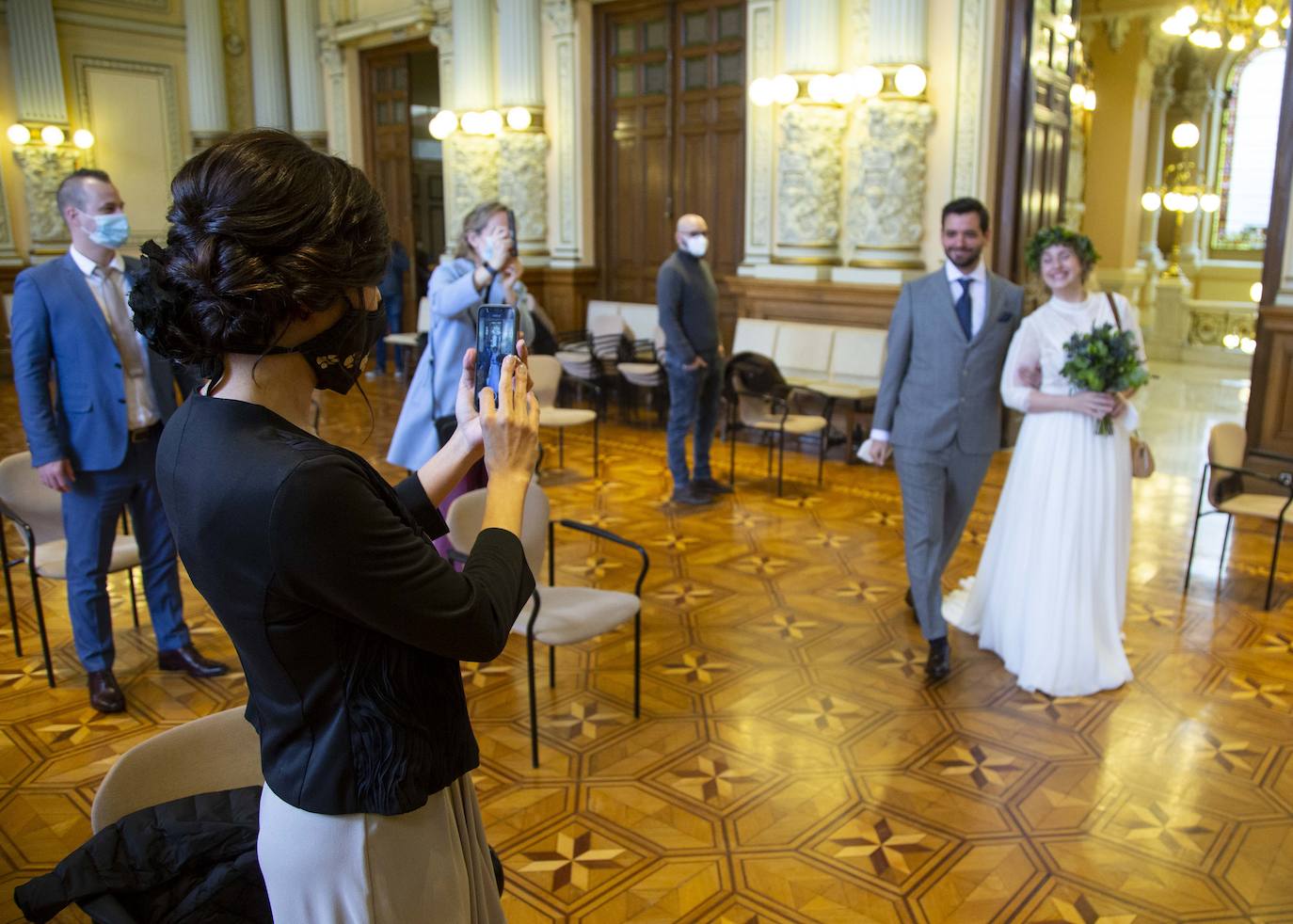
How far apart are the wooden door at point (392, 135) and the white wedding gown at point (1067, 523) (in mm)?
9512

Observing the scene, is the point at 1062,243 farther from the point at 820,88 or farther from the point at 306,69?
the point at 306,69

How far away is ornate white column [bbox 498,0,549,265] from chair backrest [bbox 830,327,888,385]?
3.68 meters

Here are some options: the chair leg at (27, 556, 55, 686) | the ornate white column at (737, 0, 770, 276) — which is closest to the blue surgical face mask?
the chair leg at (27, 556, 55, 686)

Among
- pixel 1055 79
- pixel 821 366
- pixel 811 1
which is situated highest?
pixel 811 1

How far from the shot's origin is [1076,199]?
13.6 m

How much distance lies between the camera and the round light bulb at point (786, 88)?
786 centimetres

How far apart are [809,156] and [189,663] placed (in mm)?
5722

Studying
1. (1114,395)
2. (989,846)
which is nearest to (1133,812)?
(989,846)

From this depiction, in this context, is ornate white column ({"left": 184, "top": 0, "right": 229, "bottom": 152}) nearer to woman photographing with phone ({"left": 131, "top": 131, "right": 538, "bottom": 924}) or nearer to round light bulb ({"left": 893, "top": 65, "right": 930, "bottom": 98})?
round light bulb ({"left": 893, "top": 65, "right": 930, "bottom": 98})

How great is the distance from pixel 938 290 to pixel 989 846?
193cm

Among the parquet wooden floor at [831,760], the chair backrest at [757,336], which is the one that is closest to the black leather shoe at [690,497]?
the parquet wooden floor at [831,760]

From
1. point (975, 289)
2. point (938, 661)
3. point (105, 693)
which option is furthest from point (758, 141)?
point (105, 693)

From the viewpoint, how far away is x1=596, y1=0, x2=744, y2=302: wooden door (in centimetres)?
920

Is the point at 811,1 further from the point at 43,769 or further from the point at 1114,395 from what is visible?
the point at 43,769
